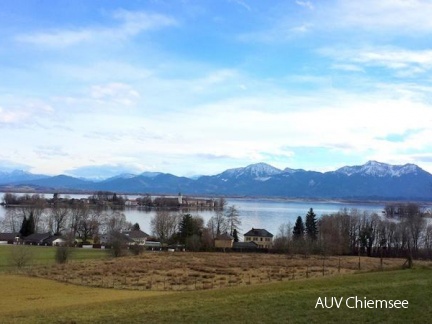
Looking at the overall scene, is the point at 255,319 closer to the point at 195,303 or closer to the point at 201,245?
the point at 195,303

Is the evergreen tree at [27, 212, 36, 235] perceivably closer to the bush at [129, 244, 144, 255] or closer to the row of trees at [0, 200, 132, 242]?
the row of trees at [0, 200, 132, 242]

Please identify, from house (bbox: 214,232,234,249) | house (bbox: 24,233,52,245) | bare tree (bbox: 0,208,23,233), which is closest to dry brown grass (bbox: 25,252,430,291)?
house (bbox: 214,232,234,249)

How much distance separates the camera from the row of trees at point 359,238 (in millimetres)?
65062

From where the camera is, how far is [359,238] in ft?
236

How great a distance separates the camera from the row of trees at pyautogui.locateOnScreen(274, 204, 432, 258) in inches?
2562

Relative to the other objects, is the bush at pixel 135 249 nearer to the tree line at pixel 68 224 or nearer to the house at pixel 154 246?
the house at pixel 154 246

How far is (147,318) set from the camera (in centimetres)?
1252

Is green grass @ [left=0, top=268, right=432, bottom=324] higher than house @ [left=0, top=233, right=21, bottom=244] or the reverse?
higher

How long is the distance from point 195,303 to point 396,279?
27.2 feet

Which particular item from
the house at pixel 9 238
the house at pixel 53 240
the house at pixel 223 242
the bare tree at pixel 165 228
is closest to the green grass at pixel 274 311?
the house at pixel 223 242

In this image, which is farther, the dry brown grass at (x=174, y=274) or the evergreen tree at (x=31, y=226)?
the evergreen tree at (x=31, y=226)

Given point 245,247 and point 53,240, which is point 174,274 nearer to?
point 245,247

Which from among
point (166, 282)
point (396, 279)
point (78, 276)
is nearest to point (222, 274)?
point (166, 282)

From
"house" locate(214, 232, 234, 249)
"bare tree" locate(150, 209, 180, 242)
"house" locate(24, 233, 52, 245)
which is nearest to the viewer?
"house" locate(214, 232, 234, 249)
